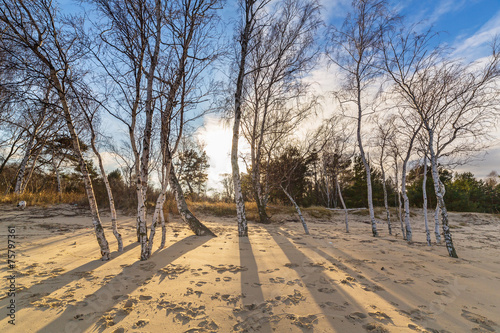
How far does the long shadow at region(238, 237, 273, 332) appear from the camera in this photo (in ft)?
8.77

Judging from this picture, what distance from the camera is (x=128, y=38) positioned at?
4.81 metres

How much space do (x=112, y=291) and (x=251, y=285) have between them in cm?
202

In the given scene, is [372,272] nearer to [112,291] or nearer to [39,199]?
[112,291]

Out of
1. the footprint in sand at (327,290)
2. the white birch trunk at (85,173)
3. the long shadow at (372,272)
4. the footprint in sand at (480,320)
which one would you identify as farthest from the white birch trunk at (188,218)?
the footprint in sand at (480,320)

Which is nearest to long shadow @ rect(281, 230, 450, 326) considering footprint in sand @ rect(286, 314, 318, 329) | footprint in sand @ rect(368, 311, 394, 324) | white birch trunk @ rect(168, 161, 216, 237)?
footprint in sand @ rect(368, 311, 394, 324)

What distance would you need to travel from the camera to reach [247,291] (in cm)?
308

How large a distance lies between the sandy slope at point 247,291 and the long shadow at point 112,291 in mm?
13

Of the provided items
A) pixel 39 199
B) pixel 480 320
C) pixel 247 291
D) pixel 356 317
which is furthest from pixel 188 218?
pixel 39 199

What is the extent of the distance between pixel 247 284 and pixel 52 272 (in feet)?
11.0

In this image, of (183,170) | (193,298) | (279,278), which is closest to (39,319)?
(193,298)

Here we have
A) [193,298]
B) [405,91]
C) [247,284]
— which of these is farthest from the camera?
[405,91]

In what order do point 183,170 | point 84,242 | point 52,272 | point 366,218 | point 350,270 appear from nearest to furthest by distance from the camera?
point 52,272, point 350,270, point 84,242, point 366,218, point 183,170

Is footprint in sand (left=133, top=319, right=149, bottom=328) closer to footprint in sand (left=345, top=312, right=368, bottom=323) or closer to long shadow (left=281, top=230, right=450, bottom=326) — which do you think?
footprint in sand (left=345, top=312, right=368, bottom=323)

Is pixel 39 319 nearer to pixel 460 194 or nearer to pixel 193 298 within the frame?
pixel 193 298
